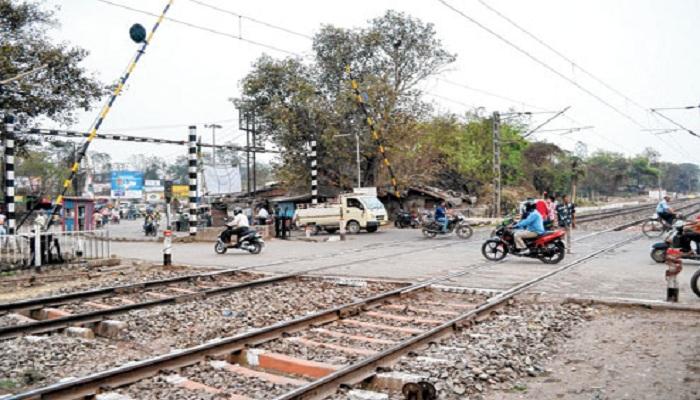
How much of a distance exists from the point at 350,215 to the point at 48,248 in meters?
16.2

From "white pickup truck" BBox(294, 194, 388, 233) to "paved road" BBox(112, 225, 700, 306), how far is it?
18.5ft

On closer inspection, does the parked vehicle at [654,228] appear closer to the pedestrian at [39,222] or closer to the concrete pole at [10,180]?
the pedestrian at [39,222]

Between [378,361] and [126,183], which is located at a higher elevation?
[126,183]

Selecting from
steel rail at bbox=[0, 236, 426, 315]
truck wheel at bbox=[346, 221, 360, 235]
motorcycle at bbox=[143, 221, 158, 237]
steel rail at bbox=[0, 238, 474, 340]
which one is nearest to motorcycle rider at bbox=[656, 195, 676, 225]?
truck wheel at bbox=[346, 221, 360, 235]

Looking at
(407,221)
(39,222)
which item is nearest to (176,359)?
(39,222)

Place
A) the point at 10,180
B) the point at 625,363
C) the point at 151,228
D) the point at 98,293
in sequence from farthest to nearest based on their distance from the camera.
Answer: the point at 151,228
the point at 10,180
the point at 98,293
the point at 625,363

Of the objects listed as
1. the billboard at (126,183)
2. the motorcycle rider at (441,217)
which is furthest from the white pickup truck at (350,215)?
the billboard at (126,183)

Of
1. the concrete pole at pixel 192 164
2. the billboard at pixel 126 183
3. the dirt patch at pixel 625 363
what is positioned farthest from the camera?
the billboard at pixel 126 183

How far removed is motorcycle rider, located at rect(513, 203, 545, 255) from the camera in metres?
14.0

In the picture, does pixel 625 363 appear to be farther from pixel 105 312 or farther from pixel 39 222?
pixel 39 222

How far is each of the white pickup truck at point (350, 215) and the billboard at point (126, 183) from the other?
43.7 metres

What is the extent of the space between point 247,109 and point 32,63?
20.4 meters

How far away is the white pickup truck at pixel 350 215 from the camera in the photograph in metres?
27.9

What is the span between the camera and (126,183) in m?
66.4
